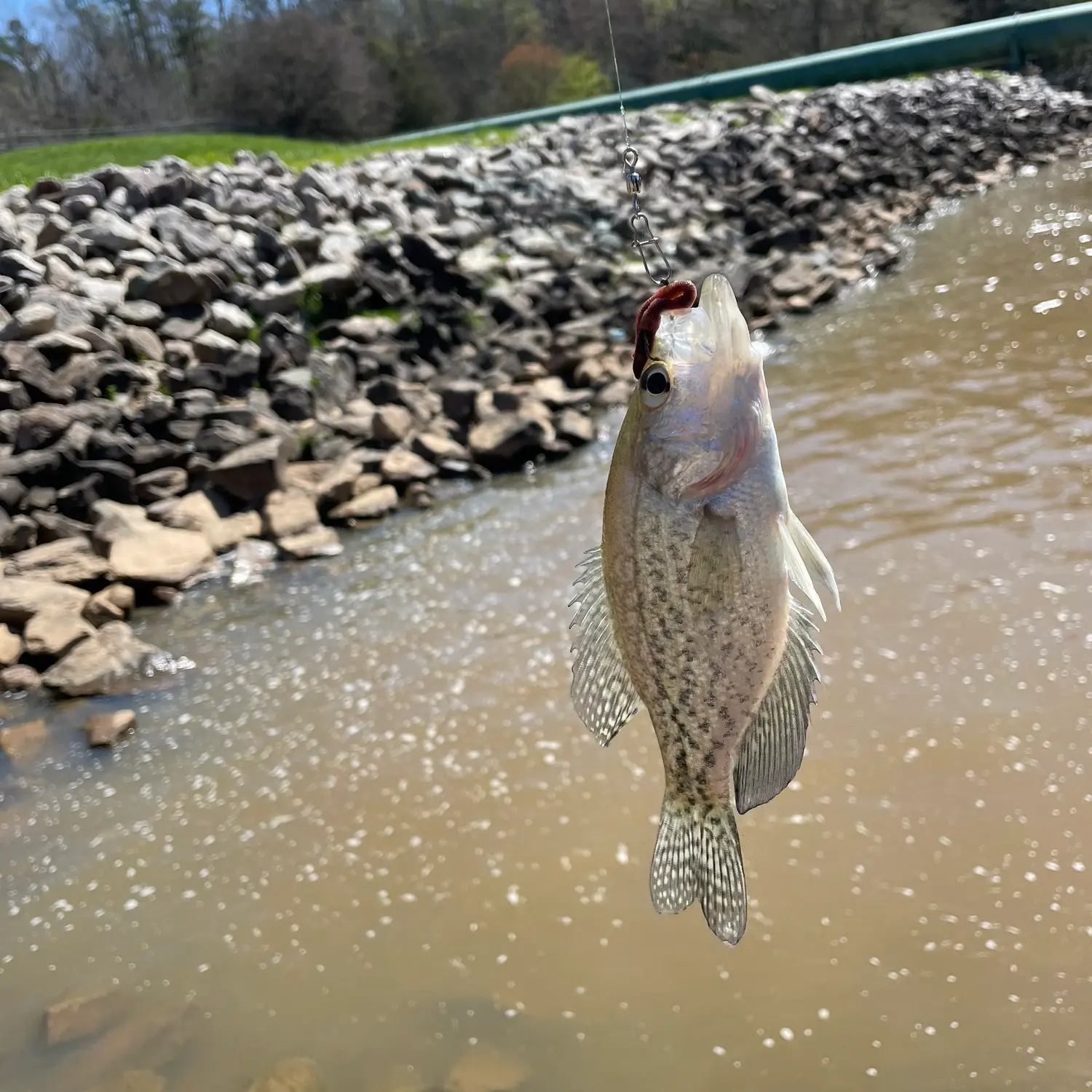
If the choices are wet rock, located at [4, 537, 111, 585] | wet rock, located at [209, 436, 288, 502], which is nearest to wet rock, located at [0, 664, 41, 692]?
wet rock, located at [4, 537, 111, 585]

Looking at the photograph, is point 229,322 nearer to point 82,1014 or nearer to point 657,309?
point 82,1014

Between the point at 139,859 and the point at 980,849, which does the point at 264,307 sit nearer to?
the point at 139,859

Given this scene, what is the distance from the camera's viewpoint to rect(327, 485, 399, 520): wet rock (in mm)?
8688

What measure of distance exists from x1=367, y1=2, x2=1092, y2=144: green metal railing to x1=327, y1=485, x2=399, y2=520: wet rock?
23.6 m

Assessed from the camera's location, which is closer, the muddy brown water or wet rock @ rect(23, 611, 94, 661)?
the muddy brown water

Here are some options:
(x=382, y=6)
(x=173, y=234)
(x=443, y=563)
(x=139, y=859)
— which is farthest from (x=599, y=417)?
(x=382, y=6)

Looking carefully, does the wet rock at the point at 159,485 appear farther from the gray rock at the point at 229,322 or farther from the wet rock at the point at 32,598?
the gray rock at the point at 229,322

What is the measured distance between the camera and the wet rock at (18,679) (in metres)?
6.33

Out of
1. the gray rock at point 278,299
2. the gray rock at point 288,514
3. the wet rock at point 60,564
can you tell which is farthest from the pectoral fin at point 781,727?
the gray rock at point 278,299

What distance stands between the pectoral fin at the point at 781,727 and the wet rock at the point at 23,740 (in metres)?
4.79

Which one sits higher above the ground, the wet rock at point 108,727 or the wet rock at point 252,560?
the wet rock at point 252,560

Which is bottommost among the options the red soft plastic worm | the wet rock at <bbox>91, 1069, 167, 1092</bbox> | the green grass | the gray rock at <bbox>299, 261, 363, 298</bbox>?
the wet rock at <bbox>91, 1069, 167, 1092</bbox>

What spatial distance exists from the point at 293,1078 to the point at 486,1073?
705mm

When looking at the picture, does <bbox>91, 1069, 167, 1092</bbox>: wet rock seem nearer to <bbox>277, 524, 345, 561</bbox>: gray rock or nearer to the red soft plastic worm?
the red soft plastic worm
